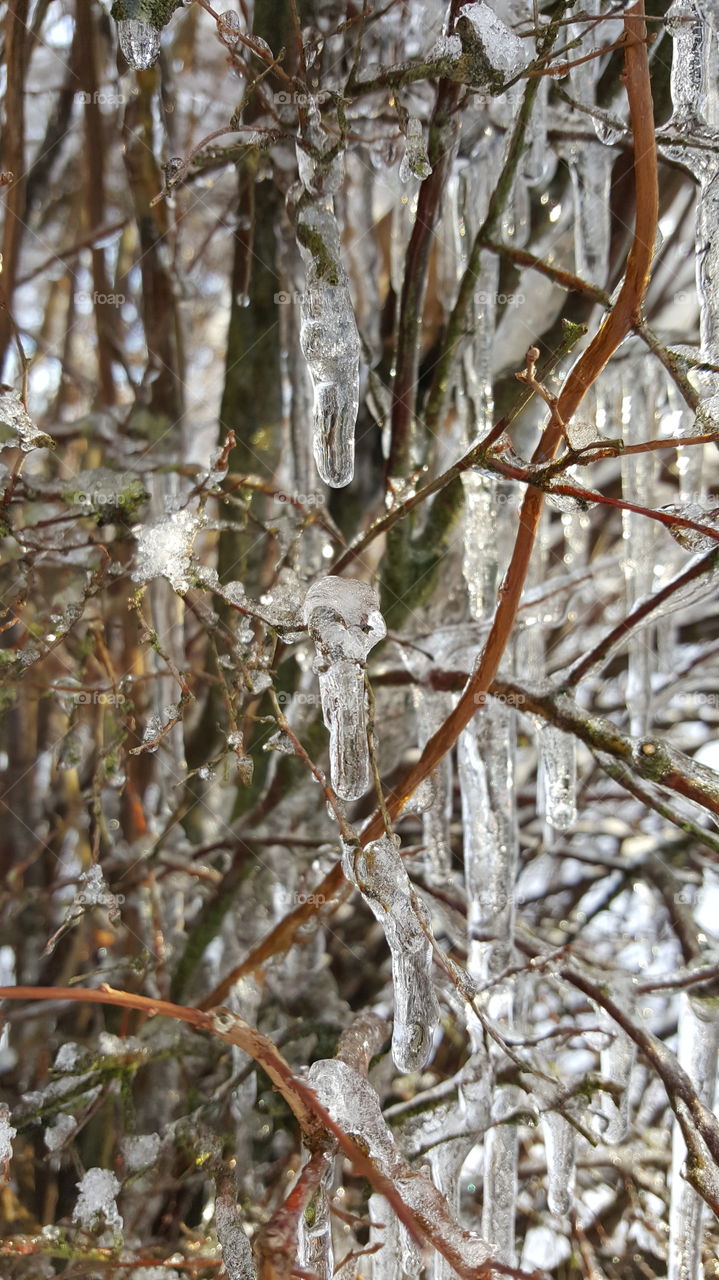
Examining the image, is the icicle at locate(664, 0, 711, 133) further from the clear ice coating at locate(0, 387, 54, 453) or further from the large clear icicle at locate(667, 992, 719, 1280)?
the large clear icicle at locate(667, 992, 719, 1280)

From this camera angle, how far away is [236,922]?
151cm

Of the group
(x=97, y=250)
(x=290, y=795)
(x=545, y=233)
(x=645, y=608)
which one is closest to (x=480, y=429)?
(x=545, y=233)

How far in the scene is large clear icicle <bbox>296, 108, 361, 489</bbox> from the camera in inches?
34.2

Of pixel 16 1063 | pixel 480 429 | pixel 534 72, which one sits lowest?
pixel 16 1063

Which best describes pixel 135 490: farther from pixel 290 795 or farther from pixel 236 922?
pixel 236 922

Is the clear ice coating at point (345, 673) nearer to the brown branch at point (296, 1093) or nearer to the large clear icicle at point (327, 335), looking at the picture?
the large clear icicle at point (327, 335)

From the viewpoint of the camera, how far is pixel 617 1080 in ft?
3.78

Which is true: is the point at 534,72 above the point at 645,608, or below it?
above

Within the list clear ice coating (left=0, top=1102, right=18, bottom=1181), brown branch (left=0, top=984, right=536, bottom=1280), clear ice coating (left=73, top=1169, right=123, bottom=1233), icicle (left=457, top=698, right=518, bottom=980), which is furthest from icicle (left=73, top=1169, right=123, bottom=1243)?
icicle (left=457, top=698, right=518, bottom=980)

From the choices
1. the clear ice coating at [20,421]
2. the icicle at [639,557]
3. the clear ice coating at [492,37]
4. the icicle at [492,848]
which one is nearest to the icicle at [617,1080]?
the icicle at [492,848]

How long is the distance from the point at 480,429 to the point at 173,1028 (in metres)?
1.02

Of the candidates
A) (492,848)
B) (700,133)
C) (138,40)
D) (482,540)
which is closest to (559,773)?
(492,848)

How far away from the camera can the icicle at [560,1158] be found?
1.10 meters

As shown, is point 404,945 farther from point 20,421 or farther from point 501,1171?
point 20,421
